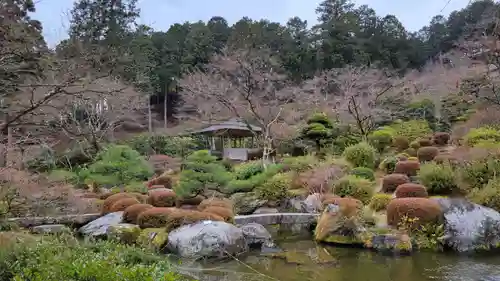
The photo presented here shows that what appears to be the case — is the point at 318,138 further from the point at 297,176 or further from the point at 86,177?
the point at 86,177

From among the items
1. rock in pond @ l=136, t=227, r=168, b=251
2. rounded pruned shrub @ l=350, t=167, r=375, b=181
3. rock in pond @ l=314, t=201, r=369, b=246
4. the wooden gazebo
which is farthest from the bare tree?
rock in pond @ l=136, t=227, r=168, b=251

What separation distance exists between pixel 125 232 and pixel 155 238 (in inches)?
26.7

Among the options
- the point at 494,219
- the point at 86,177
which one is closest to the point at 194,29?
the point at 86,177

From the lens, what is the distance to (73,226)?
10.2 m

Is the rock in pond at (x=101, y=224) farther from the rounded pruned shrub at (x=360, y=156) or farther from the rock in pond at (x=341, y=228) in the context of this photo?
the rounded pruned shrub at (x=360, y=156)

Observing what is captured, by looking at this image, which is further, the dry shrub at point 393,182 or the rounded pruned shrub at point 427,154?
the rounded pruned shrub at point 427,154

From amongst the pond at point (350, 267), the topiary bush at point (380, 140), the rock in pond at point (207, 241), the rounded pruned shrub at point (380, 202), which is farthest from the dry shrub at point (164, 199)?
the topiary bush at point (380, 140)

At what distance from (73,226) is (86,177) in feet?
14.2

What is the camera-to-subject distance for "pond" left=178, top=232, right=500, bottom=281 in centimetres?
683

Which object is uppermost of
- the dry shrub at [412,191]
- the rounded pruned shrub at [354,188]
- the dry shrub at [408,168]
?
the dry shrub at [408,168]

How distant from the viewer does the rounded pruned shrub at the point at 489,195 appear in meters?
9.53

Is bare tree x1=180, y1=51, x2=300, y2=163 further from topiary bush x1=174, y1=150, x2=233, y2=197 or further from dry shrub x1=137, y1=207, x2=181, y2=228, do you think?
dry shrub x1=137, y1=207, x2=181, y2=228

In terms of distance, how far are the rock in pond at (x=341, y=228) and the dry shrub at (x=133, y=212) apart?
12.5 ft

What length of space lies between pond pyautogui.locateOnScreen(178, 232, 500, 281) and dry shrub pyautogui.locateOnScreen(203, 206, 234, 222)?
4.78ft
